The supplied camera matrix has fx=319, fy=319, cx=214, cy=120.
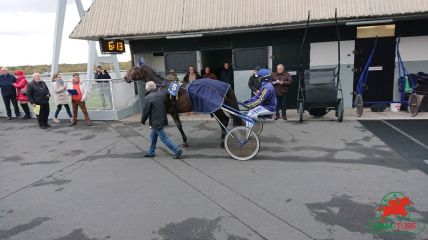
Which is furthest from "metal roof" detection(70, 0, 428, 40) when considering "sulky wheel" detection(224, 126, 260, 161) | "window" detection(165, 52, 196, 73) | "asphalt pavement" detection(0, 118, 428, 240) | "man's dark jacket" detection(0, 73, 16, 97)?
"sulky wheel" detection(224, 126, 260, 161)

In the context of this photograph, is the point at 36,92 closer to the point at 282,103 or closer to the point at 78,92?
the point at 78,92

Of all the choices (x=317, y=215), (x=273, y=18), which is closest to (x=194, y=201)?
(x=317, y=215)

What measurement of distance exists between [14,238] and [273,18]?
8829 millimetres

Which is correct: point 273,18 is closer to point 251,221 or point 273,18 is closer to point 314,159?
point 314,159

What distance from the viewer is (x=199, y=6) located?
36.6ft

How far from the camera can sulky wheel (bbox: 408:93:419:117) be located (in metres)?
9.25

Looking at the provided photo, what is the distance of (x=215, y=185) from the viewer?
5371 mm

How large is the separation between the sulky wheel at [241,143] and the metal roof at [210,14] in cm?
495

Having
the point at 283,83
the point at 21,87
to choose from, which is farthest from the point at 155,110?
the point at 21,87

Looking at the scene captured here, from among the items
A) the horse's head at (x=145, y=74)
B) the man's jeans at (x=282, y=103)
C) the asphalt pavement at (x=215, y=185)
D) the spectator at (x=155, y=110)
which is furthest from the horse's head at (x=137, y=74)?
the man's jeans at (x=282, y=103)

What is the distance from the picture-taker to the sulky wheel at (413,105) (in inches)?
364

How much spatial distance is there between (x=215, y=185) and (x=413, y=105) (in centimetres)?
725

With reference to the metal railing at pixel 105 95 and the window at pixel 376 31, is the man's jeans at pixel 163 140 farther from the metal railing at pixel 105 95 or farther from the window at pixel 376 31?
the window at pixel 376 31

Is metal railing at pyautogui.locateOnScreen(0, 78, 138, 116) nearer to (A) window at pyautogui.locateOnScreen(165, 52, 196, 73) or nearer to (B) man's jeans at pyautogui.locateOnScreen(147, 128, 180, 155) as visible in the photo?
(A) window at pyautogui.locateOnScreen(165, 52, 196, 73)
